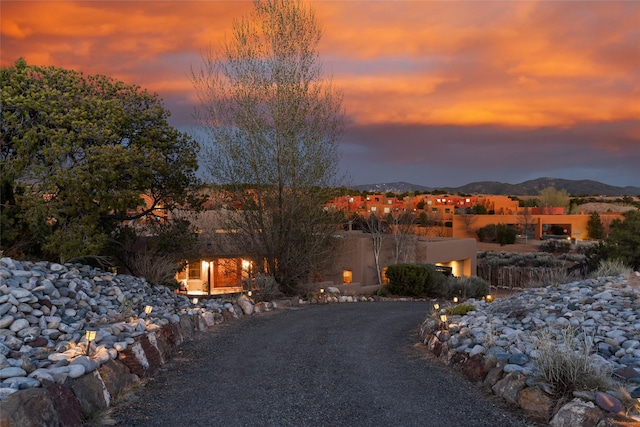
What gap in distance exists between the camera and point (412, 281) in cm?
1620

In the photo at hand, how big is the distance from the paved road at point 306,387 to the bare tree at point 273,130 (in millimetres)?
5034

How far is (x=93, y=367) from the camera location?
15.4 ft

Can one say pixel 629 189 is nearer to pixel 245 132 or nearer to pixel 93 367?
pixel 245 132

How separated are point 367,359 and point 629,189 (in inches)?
4281

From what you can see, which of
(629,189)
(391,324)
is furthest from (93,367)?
(629,189)

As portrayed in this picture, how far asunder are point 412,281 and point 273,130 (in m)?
6.92

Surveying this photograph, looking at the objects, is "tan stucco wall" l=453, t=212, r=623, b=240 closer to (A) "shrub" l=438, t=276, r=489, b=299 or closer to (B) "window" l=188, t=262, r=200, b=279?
(A) "shrub" l=438, t=276, r=489, b=299

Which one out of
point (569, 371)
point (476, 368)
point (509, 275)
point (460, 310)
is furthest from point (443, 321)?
point (509, 275)

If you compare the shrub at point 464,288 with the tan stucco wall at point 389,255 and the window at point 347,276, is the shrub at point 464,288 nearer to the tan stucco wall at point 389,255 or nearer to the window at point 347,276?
the tan stucco wall at point 389,255

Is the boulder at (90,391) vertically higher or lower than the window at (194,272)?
higher

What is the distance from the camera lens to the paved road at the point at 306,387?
4.44 meters

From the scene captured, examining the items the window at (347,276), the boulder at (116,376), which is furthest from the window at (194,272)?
the boulder at (116,376)

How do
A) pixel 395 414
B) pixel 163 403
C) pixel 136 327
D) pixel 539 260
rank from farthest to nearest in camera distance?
pixel 539 260 → pixel 136 327 → pixel 163 403 → pixel 395 414

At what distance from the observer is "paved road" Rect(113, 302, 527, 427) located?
4.44 meters
